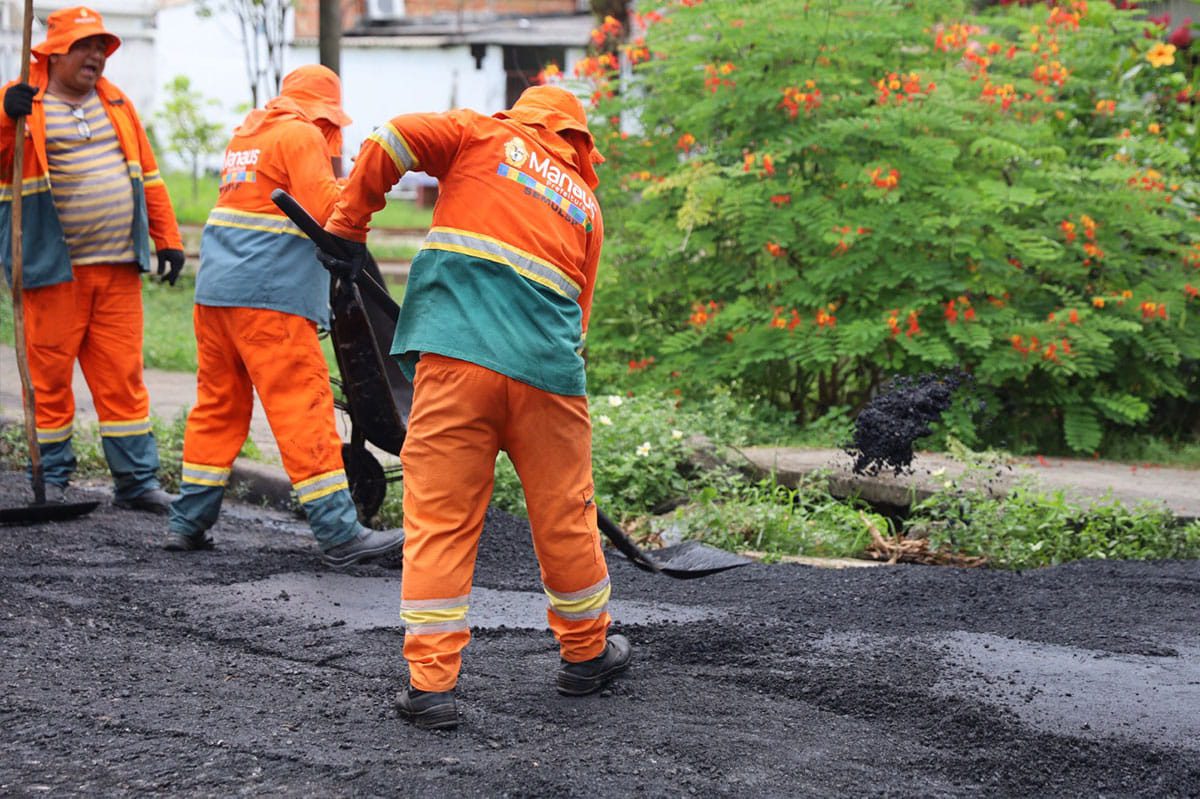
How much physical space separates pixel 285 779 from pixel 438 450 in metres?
0.97

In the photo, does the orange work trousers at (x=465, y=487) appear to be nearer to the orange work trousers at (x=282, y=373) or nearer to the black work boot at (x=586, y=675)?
the black work boot at (x=586, y=675)

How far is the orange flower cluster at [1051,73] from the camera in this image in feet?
26.7

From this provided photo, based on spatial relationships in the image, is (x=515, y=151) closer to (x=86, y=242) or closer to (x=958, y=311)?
(x=86, y=242)

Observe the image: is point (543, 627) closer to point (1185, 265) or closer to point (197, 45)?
point (1185, 265)

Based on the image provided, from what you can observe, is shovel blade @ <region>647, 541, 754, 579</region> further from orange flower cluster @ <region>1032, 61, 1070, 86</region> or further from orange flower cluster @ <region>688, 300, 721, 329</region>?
orange flower cluster @ <region>1032, 61, 1070, 86</region>

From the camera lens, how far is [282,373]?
5438mm

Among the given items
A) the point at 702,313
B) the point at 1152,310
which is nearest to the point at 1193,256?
the point at 1152,310

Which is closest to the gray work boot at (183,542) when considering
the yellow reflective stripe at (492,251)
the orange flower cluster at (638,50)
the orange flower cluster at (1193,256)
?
the yellow reflective stripe at (492,251)

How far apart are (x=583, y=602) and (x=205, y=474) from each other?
94.1 inches

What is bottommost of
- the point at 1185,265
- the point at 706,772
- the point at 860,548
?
the point at 860,548

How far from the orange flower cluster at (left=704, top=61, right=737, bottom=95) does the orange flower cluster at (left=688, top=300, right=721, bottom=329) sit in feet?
4.22

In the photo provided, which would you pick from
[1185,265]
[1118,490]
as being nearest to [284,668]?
[1118,490]

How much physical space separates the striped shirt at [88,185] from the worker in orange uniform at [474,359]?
2.95 meters

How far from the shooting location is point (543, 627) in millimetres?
4809
